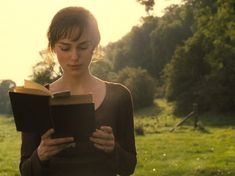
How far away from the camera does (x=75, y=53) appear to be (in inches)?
137

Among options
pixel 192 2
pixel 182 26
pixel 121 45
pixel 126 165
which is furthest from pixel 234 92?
pixel 121 45

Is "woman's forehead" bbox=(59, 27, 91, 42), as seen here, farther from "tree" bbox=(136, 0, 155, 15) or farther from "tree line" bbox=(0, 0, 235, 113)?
"tree" bbox=(136, 0, 155, 15)

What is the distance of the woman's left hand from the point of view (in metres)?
3.42

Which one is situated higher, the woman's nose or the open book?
the woman's nose

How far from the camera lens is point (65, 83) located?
3629mm

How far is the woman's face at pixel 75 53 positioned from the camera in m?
3.51

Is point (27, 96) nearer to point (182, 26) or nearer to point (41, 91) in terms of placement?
point (41, 91)

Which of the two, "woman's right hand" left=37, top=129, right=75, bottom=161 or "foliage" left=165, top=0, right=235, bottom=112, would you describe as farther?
"foliage" left=165, top=0, right=235, bottom=112

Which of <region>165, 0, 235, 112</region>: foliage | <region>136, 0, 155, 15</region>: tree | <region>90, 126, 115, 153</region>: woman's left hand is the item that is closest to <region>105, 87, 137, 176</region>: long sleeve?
<region>90, 126, 115, 153</region>: woman's left hand

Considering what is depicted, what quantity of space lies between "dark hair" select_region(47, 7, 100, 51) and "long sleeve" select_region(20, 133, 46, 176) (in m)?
0.57

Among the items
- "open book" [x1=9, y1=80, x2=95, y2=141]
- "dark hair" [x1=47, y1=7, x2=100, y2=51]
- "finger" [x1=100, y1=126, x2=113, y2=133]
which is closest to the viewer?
"open book" [x1=9, y1=80, x2=95, y2=141]

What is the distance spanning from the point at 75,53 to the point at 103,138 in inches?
20.2

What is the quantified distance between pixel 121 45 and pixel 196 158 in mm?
96151

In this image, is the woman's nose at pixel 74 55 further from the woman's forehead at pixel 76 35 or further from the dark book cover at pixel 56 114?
the dark book cover at pixel 56 114
